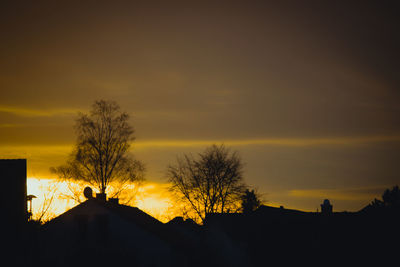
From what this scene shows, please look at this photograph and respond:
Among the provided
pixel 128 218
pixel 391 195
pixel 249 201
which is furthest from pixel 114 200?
pixel 391 195

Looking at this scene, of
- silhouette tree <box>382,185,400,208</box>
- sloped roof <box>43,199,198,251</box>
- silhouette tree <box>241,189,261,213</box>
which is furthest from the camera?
silhouette tree <box>382,185,400,208</box>

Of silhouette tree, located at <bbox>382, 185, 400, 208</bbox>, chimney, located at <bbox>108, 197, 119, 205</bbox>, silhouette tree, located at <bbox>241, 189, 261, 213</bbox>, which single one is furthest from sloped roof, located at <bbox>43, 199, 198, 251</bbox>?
silhouette tree, located at <bbox>382, 185, 400, 208</bbox>

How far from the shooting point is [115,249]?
40.4 meters

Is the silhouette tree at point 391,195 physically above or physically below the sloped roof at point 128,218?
above

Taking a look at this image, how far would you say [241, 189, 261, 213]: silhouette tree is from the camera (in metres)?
67.5

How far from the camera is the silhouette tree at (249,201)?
67531 millimetres

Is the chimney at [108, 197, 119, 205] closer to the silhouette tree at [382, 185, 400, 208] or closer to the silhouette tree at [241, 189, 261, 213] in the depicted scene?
the silhouette tree at [241, 189, 261, 213]

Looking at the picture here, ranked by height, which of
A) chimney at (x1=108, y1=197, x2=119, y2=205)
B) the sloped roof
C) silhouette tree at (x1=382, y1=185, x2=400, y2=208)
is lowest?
the sloped roof

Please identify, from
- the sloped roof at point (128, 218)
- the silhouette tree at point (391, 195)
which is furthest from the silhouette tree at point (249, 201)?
the silhouette tree at point (391, 195)

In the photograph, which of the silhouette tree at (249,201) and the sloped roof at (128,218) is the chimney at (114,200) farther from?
the silhouette tree at (249,201)

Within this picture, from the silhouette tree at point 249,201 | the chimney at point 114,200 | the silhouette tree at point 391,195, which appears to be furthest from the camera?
the silhouette tree at point 391,195

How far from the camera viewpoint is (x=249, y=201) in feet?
238

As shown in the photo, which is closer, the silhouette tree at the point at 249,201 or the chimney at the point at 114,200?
the chimney at the point at 114,200

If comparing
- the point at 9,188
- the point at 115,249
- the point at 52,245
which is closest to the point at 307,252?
the point at 115,249
